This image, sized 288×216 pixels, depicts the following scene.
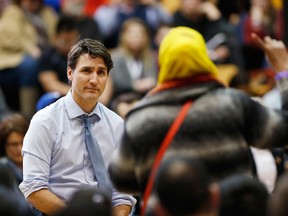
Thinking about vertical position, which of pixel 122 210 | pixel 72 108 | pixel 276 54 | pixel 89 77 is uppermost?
pixel 276 54

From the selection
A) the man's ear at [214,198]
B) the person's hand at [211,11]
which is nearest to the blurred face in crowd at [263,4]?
the person's hand at [211,11]

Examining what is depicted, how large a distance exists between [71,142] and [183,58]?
3.55ft

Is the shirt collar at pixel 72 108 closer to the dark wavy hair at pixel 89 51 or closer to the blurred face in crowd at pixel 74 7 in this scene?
the dark wavy hair at pixel 89 51

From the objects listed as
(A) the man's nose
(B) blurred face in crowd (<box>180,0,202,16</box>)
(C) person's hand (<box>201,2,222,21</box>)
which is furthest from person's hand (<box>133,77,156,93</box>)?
(A) the man's nose

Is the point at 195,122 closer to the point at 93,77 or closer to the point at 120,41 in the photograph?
the point at 93,77

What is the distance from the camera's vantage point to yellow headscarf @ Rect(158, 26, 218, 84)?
4.82 meters

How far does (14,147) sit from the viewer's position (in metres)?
7.13

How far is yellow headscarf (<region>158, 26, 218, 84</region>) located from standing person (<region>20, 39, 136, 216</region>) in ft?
2.45

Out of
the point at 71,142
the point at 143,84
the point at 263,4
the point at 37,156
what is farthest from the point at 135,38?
the point at 37,156

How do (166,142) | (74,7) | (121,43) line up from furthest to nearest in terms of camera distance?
1. (74,7)
2. (121,43)
3. (166,142)

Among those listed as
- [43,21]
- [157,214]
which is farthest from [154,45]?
[157,214]

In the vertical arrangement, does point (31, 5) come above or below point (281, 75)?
below

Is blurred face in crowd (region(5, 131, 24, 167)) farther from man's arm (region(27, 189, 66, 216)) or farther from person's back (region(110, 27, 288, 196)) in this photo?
person's back (region(110, 27, 288, 196))

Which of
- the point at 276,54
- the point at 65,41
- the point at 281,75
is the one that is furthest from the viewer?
the point at 65,41
